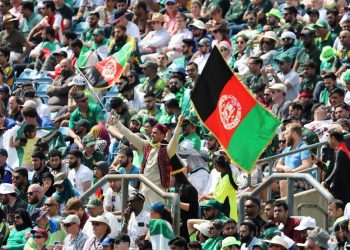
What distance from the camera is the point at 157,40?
26.7m

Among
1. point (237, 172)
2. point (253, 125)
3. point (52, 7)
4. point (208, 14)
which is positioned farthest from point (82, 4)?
point (253, 125)

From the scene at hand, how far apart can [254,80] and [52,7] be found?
606 cm

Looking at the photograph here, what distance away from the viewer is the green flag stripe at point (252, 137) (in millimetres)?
17859

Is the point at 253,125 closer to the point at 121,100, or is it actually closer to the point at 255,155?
the point at 255,155

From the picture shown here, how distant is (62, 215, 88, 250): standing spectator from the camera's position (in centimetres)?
1808

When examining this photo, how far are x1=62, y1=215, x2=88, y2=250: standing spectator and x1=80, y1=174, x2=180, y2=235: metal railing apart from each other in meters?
0.79

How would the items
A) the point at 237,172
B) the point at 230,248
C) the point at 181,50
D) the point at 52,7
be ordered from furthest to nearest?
the point at 52,7 < the point at 181,50 < the point at 237,172 < the point at 230,248

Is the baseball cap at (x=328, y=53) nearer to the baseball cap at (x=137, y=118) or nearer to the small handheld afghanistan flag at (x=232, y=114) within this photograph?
the baseball cap at (x=137, y=118)

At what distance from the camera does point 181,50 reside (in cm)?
2591

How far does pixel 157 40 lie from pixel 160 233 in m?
9.30

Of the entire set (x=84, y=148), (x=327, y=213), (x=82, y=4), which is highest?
(x=327, y=213)

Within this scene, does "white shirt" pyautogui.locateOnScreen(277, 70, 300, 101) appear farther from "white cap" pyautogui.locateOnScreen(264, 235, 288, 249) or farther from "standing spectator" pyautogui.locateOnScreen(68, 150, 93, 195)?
"white cap" pyautogui.locateOnScreen(264, 235, 288, 249)

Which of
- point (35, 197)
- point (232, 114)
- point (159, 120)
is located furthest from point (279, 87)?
point (232, 114)

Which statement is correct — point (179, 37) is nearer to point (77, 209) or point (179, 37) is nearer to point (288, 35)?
point (288, 35)
